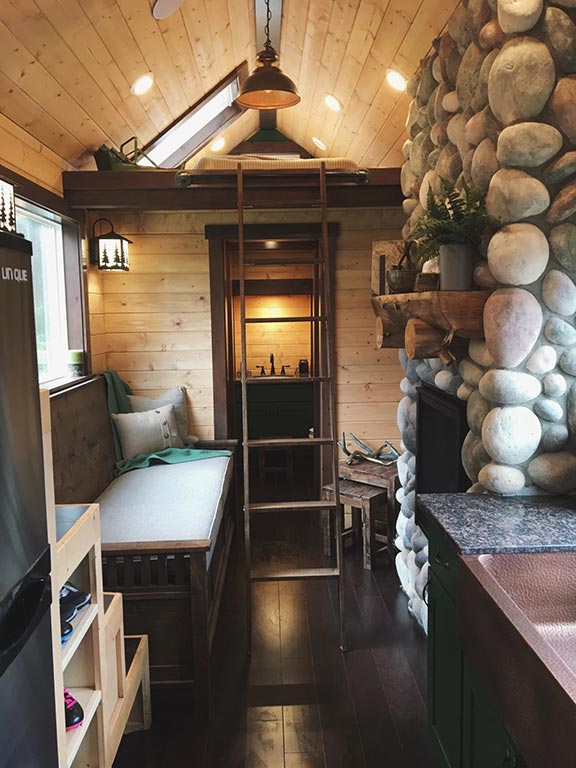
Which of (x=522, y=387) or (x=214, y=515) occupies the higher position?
(x=522, y=387)

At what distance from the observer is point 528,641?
4.10 feet

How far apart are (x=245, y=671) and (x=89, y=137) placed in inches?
119

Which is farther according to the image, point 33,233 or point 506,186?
point 33,233

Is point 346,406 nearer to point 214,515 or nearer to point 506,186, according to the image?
point 214,515

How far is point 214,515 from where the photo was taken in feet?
10.5

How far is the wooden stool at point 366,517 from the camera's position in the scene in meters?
3.96

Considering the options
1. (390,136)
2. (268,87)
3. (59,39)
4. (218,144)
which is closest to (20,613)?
(59,39)

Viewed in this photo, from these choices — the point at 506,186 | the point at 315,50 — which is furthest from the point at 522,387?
the point at 315,50

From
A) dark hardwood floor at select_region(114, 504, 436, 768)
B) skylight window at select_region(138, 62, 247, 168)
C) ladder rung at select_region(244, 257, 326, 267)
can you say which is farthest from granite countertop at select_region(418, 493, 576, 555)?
skylight window at select_region(138, 62, 247, 168)

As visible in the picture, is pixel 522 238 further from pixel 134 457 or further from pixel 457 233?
pixel 134 457

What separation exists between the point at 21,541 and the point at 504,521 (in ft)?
4.57

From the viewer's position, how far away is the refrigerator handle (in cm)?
113

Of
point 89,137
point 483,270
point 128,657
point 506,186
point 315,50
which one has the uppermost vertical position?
point 315,50

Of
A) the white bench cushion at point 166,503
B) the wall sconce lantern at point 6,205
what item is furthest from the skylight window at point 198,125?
the white bench cushion at point 166,503
